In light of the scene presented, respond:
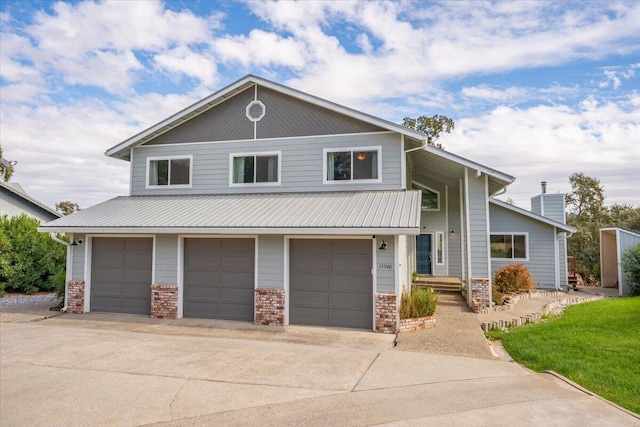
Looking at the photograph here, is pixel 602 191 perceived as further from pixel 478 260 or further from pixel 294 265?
pixel 294 265

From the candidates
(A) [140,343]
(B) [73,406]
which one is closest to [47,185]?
(A) [140,343]

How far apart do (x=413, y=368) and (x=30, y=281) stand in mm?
17171

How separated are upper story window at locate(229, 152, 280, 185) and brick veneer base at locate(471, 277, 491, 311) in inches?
275

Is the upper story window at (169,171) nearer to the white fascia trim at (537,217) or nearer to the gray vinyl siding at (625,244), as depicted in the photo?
the white fascia trim at (537,217)

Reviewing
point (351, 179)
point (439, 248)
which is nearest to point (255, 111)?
point (351, 179)

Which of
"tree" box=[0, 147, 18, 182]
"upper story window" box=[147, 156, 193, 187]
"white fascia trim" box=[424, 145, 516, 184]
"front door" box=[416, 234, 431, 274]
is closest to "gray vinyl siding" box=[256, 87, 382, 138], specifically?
Result: "white fascia trim" box=[424, 145, 516, 184]

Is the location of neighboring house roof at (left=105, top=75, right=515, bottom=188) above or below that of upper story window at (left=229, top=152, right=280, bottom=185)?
above

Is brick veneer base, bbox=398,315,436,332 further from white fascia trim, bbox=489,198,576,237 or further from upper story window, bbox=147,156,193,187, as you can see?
white fascia trim, bbox=489,198,576,237

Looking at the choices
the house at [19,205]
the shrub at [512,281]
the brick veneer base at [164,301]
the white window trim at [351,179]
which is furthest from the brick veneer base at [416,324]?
the house at [19,205]

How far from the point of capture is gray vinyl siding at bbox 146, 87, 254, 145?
42.9 ft

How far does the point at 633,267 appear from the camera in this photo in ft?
52.1

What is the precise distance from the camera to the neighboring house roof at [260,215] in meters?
9.79

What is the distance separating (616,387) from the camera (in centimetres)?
598

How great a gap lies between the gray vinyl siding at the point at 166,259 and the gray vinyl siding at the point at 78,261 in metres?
2.60
